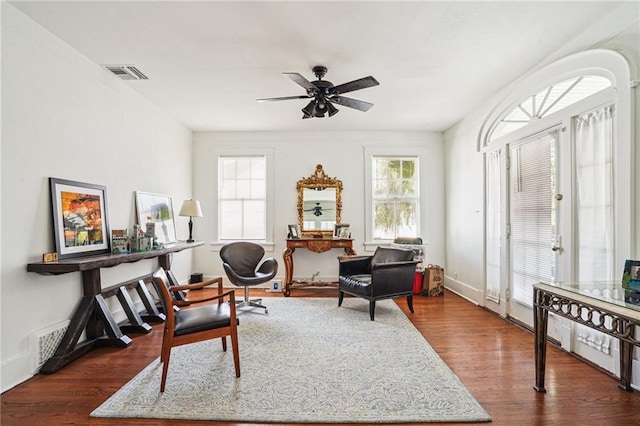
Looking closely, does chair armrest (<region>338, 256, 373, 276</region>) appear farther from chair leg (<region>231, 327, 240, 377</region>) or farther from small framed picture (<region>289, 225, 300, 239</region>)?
chair leg (<region>231, 327, 240, 377</region>)

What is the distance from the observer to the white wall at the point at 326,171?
5711mm

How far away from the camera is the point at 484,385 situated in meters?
2.33

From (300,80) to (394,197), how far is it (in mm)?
3435

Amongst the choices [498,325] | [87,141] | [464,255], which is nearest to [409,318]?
[498,325]

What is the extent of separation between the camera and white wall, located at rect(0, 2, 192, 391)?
2.33 metres

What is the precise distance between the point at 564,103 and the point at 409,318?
108 inches

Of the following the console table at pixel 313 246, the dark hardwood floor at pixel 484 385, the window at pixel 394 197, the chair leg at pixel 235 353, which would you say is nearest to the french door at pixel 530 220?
the dark hardwood floor at pixel 484 385

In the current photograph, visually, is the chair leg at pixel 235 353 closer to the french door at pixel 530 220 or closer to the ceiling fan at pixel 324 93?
the ceiling fan at pixel 324 93

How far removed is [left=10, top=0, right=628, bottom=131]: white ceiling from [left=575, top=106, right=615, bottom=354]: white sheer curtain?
2.43 feet

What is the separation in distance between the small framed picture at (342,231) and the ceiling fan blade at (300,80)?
277cm

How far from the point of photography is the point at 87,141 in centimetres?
313

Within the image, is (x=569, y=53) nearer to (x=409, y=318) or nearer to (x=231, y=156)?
(x=409, y=318)

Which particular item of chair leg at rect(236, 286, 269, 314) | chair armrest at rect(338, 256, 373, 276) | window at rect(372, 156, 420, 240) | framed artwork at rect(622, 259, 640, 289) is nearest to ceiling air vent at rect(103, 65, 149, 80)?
chair leg at rect(236, 286, 269, 314)

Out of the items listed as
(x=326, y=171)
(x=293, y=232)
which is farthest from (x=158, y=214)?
(x=326, y=171)
